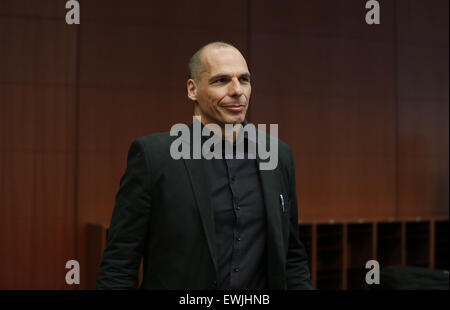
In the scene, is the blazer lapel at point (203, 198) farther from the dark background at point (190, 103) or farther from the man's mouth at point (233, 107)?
the dark background at point (190, 103)

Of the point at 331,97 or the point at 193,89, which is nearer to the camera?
the point at 193,89

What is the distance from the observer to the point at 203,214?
5.17 ft

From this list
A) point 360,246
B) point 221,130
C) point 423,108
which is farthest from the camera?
point 423,108

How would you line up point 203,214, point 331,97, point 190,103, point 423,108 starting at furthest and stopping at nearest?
point 423,108 < point 331,97 < point 190,103 < point 203,214

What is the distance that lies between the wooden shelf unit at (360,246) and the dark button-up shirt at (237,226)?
3951 millimetres

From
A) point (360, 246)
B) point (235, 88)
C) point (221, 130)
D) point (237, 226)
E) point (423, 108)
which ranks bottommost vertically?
point (360, 246)

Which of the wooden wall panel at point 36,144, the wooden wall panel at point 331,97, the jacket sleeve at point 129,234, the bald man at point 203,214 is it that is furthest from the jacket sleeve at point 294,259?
the wooden wall panel at point 331,97

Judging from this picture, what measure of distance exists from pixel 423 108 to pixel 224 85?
5549 mm

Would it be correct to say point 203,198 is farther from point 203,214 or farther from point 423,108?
point 423,108

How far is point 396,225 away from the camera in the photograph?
6.04m

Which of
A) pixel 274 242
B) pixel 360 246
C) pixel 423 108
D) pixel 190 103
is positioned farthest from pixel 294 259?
pixel 423 108

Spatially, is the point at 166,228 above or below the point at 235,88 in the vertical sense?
below
